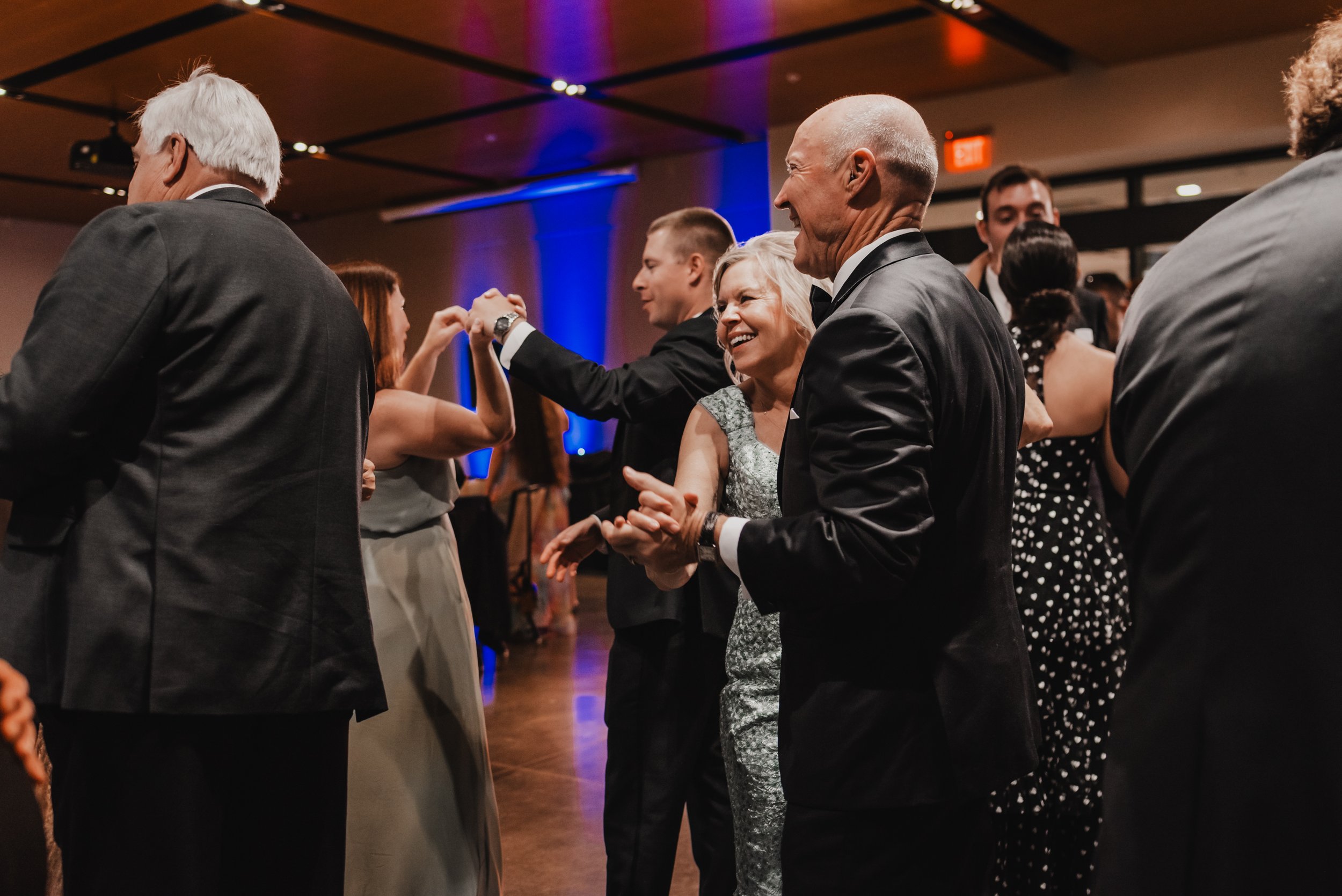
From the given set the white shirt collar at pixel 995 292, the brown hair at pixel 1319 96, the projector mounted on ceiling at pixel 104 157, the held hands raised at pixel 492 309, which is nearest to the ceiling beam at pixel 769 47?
the white shirt collar at pixel 995 292

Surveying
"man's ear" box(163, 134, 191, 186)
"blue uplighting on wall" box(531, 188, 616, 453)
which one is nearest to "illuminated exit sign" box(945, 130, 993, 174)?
"blue uplighting on wall" box(531, 188, 616, 453)

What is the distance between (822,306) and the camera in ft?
5.01

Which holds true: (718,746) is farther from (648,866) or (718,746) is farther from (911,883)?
(911,883)

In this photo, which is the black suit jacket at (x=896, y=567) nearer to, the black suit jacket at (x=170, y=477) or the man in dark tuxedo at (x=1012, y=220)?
the black suit jacket at (x=170, y=477)

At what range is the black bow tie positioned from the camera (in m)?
1.48

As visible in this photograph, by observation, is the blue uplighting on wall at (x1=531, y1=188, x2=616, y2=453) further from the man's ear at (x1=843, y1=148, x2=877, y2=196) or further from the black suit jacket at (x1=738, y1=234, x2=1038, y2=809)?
the black suit jacket at (x1=738, y1=234, x2=1038, y2=809)

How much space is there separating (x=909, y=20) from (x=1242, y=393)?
15.8ft

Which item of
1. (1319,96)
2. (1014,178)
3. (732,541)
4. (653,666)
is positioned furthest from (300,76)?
(1319,96)

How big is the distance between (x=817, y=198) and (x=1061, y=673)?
1508 mm

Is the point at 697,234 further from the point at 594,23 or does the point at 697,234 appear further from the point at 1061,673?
the point at 594,23

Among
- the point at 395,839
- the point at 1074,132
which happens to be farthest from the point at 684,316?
the point at 1074,132

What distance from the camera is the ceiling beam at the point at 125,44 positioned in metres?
4.97

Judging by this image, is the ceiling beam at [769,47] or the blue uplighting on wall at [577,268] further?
the blue uplighting on wall at [577,268]

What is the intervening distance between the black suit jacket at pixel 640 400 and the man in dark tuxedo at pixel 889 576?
3.09 feet
